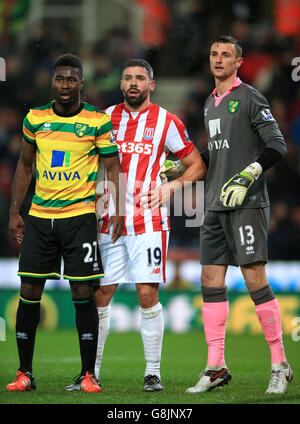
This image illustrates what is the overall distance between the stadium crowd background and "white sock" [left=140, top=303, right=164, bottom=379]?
3929 mm

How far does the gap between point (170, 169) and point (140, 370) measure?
5.54 ft

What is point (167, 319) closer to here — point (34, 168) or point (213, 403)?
point (34, 168)

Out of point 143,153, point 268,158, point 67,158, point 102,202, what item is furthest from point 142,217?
point 268,158

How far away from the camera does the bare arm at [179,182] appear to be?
16.5 ft

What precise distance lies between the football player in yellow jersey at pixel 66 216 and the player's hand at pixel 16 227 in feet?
0.62

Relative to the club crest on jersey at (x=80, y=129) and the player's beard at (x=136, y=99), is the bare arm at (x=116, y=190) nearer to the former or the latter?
the club crest on jersey at (x=80, y=129)

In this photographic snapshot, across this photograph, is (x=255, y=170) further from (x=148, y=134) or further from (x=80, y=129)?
(x=80, y=129)

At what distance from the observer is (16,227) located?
5.00 meters

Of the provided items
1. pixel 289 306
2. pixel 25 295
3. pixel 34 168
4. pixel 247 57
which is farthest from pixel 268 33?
pixel 25 295

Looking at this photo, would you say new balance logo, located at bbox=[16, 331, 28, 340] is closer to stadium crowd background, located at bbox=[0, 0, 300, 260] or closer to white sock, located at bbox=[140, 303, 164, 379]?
white sock, located at bbox=[140, 303, 164, 379]

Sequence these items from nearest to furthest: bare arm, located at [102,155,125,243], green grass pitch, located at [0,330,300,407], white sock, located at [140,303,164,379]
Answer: green grass pitch, located at [0,330,300,407], bare arm, located at [102,155,125,243], white sock, located at [140,303,164,379]

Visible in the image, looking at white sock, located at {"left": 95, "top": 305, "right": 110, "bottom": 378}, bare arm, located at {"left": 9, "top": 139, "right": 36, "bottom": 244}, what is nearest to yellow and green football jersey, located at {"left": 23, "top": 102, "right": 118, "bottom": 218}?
bare arm, located at {"left": 9, "top": 139, "right": 36, "bottom": 244}

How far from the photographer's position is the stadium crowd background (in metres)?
9.37
